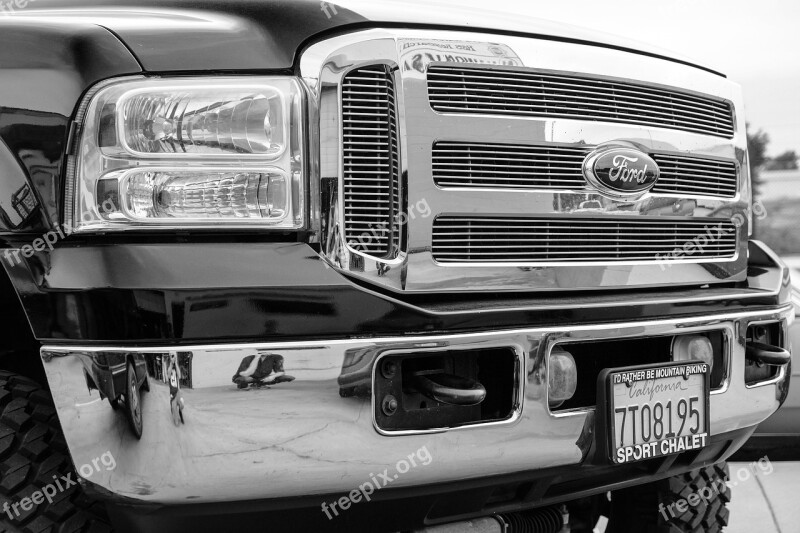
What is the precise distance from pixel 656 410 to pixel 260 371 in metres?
0.95

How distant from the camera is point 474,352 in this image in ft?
5.91

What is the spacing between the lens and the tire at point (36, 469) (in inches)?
67.4

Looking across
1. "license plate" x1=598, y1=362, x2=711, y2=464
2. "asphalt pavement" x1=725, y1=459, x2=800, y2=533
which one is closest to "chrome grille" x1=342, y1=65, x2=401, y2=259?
"license plate" x1=598, y1=362, x2=711, y2=464

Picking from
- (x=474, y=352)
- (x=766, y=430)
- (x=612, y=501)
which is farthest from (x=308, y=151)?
(x=766, y=430)

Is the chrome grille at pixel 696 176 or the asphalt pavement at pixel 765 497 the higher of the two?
the chrome grille at pixel 696 176

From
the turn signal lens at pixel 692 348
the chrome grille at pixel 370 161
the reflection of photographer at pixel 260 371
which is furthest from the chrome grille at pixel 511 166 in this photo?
the reflection of photographer at pixel 260 371

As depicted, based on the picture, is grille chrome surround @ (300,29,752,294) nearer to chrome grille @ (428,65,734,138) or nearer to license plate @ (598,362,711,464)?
chrome grille @ (428,65,734,138)

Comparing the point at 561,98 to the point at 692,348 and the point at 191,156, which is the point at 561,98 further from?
the point at 191,156

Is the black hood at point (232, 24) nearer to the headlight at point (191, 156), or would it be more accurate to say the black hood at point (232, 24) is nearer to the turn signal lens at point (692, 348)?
the headlight at point (191, 156)

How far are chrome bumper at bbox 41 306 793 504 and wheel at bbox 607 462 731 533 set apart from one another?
44.0 inches

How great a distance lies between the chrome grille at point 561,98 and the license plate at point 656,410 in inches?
23.5

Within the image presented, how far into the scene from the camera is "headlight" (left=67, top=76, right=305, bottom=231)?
5.27 feet

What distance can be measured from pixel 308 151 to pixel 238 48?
0.77 ft

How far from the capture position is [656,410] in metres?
2.03
